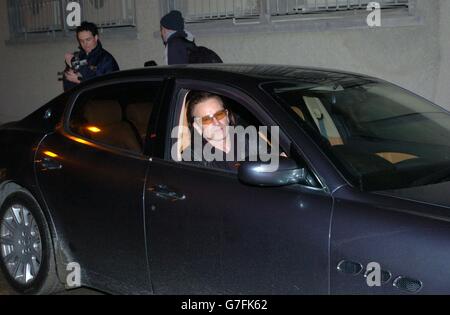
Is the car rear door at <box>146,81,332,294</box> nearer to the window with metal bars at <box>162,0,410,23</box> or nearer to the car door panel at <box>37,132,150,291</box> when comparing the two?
the car door panel at <box>37,132,150,291</box>

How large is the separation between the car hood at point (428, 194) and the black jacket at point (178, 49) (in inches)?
153

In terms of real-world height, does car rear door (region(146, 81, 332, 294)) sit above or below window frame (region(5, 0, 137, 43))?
below

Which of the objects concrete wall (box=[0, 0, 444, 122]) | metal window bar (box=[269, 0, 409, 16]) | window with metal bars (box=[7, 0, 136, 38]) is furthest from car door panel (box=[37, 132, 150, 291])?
window with metal bars (box=[7, 0, 136, 38])

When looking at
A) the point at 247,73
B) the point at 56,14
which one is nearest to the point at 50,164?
the point at 247,73

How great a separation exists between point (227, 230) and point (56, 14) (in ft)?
31.4

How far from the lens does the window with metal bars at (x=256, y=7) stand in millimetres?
7785

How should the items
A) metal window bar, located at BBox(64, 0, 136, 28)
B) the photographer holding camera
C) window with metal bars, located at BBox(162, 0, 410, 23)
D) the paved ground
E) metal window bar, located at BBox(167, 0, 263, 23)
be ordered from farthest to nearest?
metal window bar, located at BBox(64, 0, 136, 28) < metal window bar, located at BBox(167, 0, 263, 23) < window with metal bars, located at BBox(162, 0, 410, 23) < the photographer holding camera < the paved ground

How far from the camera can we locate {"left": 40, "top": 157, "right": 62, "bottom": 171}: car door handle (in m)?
4.61

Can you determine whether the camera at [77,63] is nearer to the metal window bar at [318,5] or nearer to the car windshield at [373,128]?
the metal window bar at [318,5]

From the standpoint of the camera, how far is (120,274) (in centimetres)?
420

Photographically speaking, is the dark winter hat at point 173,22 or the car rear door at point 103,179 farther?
the dark winter hat at point 173,22

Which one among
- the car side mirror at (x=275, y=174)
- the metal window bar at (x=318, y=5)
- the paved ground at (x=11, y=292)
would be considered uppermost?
the metal window bar at (x=318, y=5)

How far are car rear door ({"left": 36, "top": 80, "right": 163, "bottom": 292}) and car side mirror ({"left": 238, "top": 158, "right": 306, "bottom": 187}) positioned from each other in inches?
32.8

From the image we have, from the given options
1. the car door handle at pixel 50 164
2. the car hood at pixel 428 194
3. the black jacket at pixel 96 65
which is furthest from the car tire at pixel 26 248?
the black jacket at pixel 96 65
